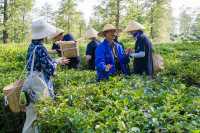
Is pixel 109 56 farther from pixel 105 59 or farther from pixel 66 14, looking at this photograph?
pixel 66 14

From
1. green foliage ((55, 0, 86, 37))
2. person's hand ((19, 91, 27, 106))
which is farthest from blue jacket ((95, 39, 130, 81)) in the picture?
green foliage ((55, 0, 86, 37))

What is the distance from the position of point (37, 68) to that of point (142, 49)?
302 cm

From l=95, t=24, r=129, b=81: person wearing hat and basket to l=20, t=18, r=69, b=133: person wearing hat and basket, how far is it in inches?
57.1

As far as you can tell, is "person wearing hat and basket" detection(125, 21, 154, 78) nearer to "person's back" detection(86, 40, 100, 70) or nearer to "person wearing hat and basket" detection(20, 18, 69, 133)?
"person wearing hat and basket" detection(20, 18, 69, 133)

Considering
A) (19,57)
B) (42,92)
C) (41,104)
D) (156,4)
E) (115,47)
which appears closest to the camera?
(41,104)

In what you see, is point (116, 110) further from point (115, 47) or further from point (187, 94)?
point (115, 47)

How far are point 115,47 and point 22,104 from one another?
2.40 m

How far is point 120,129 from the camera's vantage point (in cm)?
411

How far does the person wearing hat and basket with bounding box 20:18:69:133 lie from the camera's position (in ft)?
21.0

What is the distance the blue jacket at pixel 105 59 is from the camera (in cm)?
802

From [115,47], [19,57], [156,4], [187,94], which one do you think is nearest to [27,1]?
[156,4]

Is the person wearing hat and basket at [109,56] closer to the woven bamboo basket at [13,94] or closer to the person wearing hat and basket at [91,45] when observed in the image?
the woven bamboo basket at [13,94]

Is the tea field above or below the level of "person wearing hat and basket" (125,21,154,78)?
below

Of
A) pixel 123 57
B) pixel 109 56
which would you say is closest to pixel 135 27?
pixel 123 57
